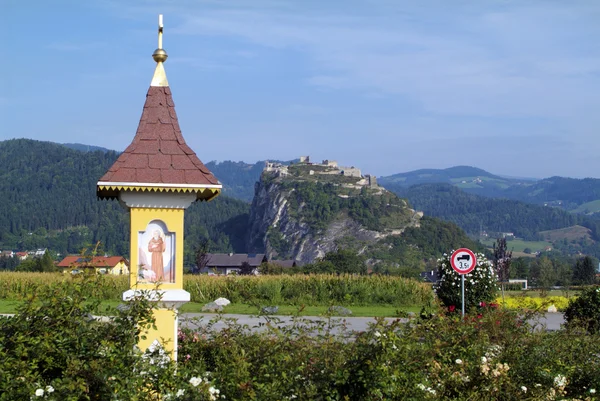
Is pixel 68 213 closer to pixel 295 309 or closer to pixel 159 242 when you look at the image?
pixel 295 309

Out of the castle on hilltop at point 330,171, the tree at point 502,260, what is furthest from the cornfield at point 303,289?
the castle on hilltop at point 330,171

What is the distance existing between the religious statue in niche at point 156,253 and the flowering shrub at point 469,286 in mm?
12166

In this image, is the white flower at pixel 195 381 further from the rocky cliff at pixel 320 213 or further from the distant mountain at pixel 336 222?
the rocky cliff at pixel 320 213

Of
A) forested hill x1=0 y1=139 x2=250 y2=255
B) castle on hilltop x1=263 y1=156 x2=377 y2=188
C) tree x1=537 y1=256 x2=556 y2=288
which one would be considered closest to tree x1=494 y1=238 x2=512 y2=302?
tree x1=537 y1=256 x2=556 y2=288

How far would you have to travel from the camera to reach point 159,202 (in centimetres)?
670

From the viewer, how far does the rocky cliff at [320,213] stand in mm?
139250

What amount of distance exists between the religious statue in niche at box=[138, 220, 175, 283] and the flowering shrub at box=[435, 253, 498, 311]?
39.9ft

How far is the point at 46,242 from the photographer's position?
150m

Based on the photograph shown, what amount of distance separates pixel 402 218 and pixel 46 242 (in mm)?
70819

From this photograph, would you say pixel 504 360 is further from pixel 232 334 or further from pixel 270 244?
pixel 270 244

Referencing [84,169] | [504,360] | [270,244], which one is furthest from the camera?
[84,169]

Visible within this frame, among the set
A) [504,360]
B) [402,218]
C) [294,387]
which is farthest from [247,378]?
[402,218]

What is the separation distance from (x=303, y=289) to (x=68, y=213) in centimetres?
14117

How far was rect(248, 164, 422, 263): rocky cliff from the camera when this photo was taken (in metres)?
139
